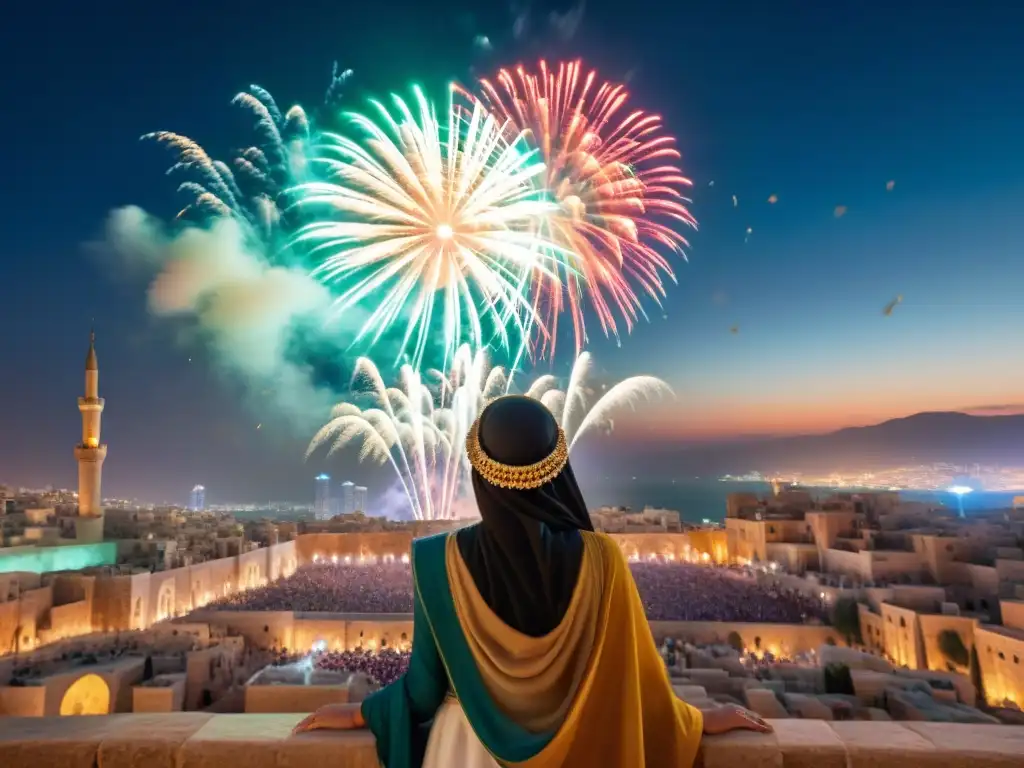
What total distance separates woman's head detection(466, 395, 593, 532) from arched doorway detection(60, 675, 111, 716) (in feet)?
39.6

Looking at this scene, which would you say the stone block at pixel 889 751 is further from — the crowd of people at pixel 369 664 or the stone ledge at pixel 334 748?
the crowd of people at pixel 369 664

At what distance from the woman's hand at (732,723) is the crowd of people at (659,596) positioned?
42.6ft

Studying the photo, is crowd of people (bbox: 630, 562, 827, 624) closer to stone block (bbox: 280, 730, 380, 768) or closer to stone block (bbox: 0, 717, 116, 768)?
stone block (bbox: 280, 730, 380, 768)

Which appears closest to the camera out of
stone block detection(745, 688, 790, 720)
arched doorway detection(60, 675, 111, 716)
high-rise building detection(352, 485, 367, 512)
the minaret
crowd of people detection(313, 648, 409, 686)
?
stone block detection(745, 688, 790, 720)

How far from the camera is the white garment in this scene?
5.41ft

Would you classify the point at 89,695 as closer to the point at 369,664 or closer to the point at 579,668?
the point at 369,664

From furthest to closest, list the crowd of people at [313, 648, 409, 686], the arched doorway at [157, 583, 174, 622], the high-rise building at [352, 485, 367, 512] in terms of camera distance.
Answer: the high-rise building at [352, 485, 367, 512]
the arched doorway at [157, 583, 174, 622]
the crowd of people at [313, 648, 409, 686]

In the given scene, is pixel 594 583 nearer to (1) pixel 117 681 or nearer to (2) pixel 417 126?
(1) pixel 117 681

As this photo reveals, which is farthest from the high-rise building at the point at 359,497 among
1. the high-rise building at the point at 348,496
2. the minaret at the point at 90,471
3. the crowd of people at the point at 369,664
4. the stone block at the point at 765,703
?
the stone block at the point at 765,703

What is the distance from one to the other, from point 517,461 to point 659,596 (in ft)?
52.2

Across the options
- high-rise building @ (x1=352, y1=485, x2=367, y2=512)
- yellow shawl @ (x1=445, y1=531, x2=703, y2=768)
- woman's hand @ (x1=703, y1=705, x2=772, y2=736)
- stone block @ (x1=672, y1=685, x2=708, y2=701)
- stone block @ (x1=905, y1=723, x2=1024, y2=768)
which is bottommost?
stone block @ (x1=672, y1=685, x2=708, y2=701)

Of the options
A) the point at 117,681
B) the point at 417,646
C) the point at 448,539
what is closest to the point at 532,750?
the point at 417,646

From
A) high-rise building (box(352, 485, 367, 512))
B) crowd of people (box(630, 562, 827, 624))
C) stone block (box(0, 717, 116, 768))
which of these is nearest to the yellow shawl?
stone block (box(0, 717, 116, 768))

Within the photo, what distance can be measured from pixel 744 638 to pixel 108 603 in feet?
48.0
